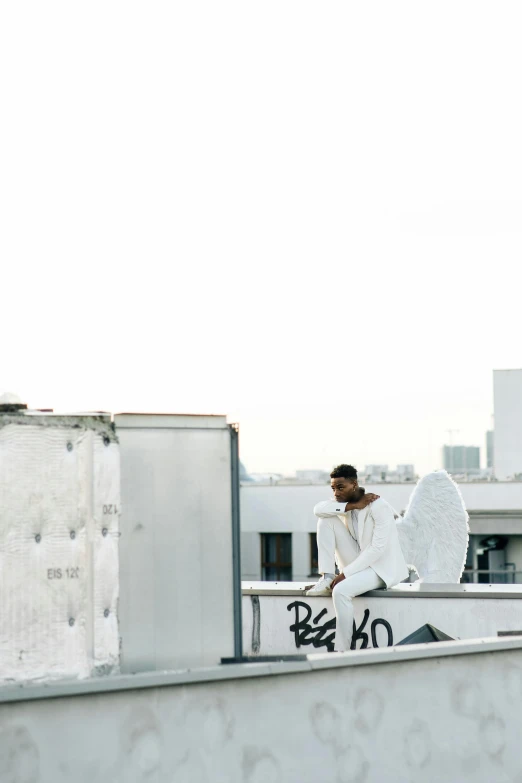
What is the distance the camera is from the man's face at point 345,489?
951 cm

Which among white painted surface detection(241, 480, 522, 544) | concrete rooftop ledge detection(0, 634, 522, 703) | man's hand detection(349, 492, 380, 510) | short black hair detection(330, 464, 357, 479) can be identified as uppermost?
short black hair detection(330, 464, 357, 479)

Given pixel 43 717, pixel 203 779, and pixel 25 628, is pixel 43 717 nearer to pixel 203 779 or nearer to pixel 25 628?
pixel 25 628

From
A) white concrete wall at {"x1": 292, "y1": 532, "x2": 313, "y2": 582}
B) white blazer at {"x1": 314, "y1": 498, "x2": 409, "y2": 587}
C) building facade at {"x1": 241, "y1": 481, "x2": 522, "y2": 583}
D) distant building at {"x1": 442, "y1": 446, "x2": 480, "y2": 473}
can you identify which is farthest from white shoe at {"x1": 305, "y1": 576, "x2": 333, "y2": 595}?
distant building at {"x1": 442, "y1": 446, "x2": 480, "y2": 473}

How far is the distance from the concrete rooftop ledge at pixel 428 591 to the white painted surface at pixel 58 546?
4411 millimetres

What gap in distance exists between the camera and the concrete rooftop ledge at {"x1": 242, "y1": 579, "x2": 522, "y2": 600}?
9.45 metres

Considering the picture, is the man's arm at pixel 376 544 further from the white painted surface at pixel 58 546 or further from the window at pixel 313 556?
the window at pixel 313 556

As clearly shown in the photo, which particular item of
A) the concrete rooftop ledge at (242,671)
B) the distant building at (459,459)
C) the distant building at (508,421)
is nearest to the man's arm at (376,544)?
the concrete rooftop ledge at (242,671)

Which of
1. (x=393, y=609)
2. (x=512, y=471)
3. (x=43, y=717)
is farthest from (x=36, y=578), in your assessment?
(x=512, y=471)

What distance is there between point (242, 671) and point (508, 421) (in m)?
66.2

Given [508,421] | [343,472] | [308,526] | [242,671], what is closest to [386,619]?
[343,472]

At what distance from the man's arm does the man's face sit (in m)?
Answer: 0.23

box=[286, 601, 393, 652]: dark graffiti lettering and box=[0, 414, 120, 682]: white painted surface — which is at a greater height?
box=[0, 414, 120, 682]: white painted surface

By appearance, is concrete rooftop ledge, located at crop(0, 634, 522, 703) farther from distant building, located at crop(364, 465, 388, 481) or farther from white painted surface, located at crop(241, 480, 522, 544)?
distant building, located at crop(364, 465, 388, 481)

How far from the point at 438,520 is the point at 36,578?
9.72 metres
